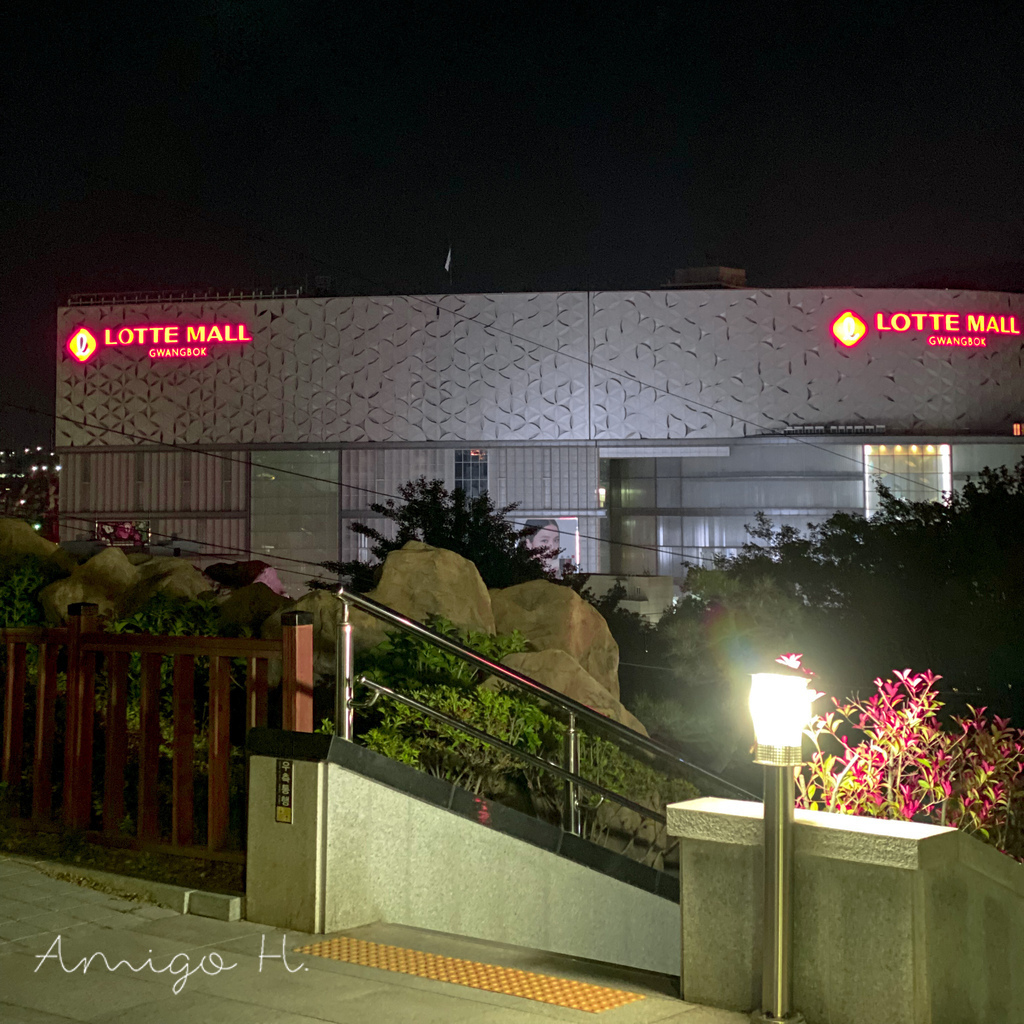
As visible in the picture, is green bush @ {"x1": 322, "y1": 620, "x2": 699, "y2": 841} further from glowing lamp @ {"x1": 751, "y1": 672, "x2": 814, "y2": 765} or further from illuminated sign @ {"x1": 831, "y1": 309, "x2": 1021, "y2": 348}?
illuminated sign @ {"x1": 831, "y1": 309, "x2": 1021, "y2": 348}

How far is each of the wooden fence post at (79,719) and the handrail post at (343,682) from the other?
2.06 m

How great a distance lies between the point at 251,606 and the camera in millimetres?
12992

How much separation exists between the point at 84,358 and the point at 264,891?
152 ft

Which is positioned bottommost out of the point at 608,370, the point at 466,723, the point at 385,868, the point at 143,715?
the point at 385,868

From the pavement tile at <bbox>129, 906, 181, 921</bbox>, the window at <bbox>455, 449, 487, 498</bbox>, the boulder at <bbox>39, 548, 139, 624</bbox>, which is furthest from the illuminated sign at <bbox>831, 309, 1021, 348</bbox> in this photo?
the pavement tile at <bbox>129, 906, 181, 921</bbox>

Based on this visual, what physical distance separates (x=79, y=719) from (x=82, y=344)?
146ft

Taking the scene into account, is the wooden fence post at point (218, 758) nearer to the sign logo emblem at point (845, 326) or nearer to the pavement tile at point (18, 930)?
the pavement tile at point (18, 930)

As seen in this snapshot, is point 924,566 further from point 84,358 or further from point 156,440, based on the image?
point 84,358

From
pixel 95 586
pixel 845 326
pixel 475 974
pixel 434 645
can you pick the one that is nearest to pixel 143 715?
pixel 434 645

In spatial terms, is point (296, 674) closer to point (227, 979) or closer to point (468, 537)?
point (227, 979)

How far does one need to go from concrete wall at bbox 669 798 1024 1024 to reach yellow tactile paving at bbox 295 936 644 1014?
38 centimetres

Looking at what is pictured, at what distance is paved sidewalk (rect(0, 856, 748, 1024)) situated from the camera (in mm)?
4348

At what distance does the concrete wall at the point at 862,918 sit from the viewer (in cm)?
409

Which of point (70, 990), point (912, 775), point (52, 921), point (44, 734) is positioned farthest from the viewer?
point (44, 734)
